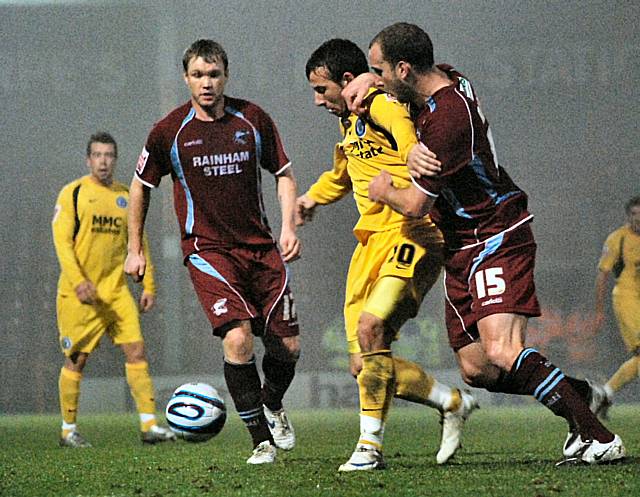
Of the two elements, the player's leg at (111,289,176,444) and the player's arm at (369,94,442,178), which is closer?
the player's arm at (369,94,442,178)

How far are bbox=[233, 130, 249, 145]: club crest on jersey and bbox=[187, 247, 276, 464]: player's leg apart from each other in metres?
0.64

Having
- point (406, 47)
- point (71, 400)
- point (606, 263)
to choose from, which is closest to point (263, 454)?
point (406, 47)

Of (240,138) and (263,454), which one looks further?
(240,138)

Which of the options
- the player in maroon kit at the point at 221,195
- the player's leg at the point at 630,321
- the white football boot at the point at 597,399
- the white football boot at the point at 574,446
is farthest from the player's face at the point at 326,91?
the player's leg at the point at 630,321

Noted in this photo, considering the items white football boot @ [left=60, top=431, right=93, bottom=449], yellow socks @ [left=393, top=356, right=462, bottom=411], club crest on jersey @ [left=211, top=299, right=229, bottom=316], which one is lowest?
white football boot @ [left=60, top=431, right=93, bottom=449]

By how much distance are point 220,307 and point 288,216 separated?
610 millimetres

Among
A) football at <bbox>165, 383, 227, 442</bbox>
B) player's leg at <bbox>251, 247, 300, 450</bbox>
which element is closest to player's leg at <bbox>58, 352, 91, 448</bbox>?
player's leg at <bbox>251, 247, 300, 450</bbox>

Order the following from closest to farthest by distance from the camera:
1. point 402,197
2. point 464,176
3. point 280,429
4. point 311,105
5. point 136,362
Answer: point 402,197 → point 464,176 → point 280,429 → point 136,362 → point 311,105

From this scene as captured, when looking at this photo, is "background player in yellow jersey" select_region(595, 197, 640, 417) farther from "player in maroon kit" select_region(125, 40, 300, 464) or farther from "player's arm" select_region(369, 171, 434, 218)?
"player's arm" select_region(369, 171, 434, 218)

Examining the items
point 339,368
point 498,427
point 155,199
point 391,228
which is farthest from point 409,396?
point 155,199

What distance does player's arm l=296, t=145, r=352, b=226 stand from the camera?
6.72m

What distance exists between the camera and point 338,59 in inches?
244

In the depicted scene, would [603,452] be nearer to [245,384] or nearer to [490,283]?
[490,283]

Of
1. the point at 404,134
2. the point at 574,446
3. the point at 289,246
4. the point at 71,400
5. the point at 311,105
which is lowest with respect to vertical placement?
the point at 71,400
